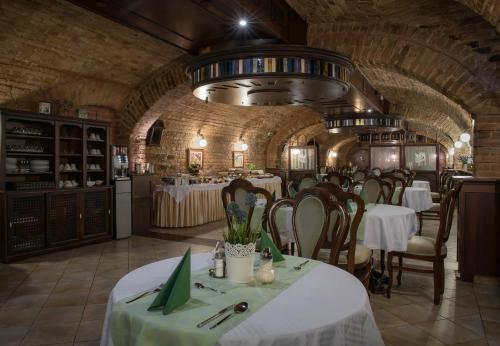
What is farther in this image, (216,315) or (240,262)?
(240,262)

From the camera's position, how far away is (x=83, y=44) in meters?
5.57

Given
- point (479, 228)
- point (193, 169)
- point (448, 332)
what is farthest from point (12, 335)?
point (193, 169)

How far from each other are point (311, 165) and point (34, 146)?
9847 millimetres

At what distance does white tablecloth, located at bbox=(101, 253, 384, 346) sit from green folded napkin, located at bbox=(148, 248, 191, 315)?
0.13m

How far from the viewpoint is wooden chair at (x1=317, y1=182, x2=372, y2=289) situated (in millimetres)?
2570

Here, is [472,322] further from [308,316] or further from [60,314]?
[60,314]

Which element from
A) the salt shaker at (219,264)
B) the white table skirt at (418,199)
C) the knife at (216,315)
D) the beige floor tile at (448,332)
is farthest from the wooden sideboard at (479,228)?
the knife at (216,315)

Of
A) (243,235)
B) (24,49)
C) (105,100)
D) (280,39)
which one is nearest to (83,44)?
(24,49)

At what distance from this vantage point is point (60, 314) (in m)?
3.29

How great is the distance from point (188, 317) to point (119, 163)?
5.86 metres

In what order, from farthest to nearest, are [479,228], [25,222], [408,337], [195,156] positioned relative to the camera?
1. [195,156]
2. [25,222]
3. [479,228]
4. [408,337]

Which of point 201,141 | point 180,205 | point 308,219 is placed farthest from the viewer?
point 201,141

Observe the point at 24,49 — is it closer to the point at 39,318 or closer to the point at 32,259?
the point at 32,259

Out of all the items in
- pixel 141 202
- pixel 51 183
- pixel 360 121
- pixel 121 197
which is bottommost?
pixel 141 202
